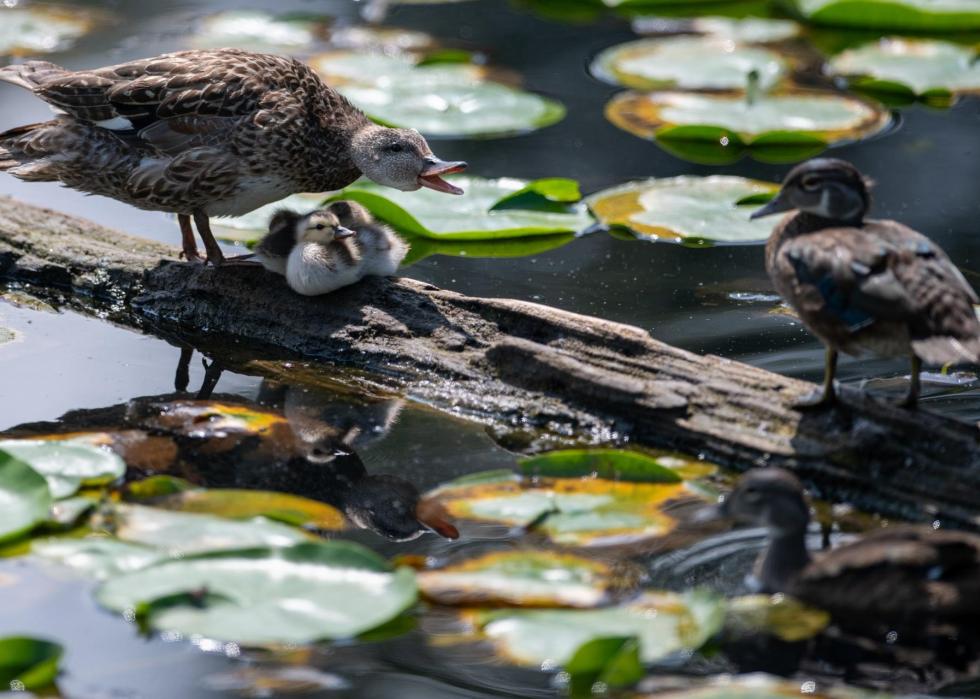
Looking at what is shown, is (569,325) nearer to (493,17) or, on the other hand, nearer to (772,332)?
(772,332)

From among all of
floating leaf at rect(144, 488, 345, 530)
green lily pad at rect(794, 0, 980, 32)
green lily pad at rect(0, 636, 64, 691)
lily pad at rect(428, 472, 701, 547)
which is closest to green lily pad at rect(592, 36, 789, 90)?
green lily pad at rect(794, 0, 980, 32)

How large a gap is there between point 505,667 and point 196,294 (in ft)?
11.5

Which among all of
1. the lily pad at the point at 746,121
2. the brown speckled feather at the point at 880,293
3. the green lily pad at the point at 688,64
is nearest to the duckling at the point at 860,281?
the brown speckled feather at the point at 880,293

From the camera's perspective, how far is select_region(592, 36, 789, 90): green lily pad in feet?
36.3

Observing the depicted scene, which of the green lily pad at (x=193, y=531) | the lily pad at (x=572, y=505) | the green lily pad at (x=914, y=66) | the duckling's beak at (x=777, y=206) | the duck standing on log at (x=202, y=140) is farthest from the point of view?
the green lily pad at (x=914, y=66)

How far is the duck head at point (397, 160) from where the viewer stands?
754 centimetres

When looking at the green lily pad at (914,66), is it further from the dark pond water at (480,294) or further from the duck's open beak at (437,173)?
the duck's open beak at (437,173)

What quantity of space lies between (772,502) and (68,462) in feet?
8.67

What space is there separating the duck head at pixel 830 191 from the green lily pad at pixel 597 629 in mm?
1947

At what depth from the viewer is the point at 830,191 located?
18.9 feet

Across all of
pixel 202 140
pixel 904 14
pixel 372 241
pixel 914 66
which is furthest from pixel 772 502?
pixel 904 14

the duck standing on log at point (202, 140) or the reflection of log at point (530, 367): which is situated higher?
the duck standing on log at point (202, 140)

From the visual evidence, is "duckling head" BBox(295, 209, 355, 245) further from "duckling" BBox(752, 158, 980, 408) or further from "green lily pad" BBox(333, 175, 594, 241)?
"duckling" BBox(752, 158, 980, 408)

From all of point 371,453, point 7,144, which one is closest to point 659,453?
point 371,453
